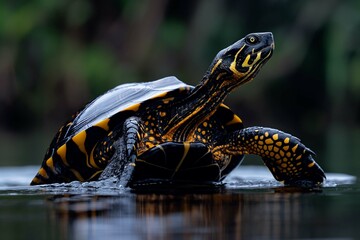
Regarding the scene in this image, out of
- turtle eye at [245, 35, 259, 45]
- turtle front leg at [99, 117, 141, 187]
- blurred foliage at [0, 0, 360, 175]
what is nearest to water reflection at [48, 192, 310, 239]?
turtle front leg at [99, 117, 141, 187]

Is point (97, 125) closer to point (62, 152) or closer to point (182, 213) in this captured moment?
point (62, 152)

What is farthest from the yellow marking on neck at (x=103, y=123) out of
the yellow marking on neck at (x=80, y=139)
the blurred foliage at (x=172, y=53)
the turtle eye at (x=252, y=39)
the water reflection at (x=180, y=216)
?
the blurred foliage at (x=172, y=53)

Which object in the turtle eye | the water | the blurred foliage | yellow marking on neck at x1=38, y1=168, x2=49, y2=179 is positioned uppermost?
the blurred foliage

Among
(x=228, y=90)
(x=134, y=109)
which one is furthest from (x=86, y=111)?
(x=228, y=90)

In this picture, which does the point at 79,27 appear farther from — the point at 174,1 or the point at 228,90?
the point at 228,90

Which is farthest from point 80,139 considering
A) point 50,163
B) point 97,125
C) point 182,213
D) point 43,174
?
point 182,213

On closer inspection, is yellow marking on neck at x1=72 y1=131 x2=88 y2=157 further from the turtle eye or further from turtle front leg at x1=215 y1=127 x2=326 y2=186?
the turtle eye
